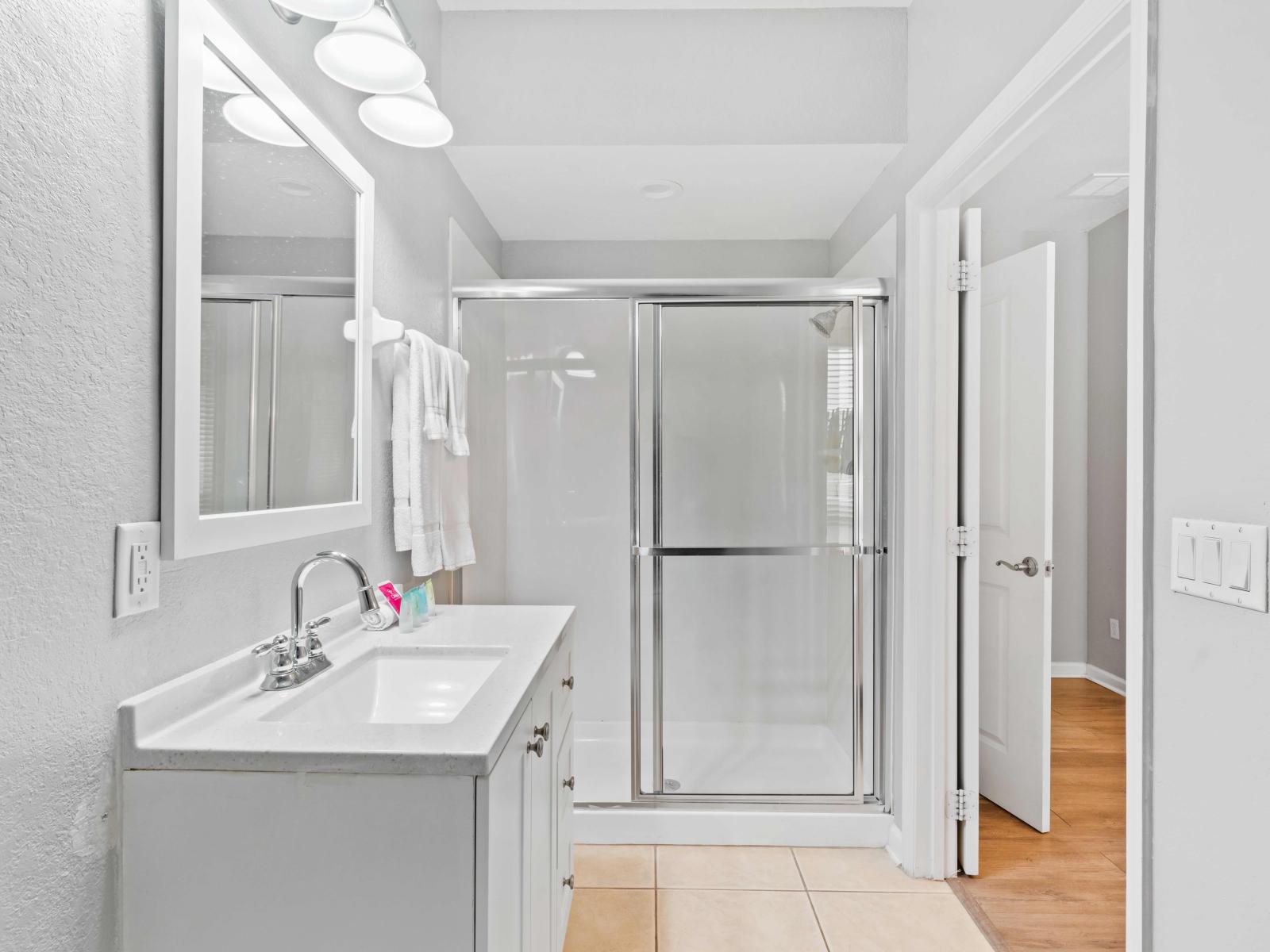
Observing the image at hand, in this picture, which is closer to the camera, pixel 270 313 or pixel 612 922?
pixel 270 313

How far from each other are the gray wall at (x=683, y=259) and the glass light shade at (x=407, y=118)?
1.55 meters

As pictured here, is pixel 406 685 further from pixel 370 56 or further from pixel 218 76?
pixel 370 56

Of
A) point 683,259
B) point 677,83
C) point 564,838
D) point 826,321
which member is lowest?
point 564,838

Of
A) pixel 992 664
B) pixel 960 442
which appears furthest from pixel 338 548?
pixel 992 664

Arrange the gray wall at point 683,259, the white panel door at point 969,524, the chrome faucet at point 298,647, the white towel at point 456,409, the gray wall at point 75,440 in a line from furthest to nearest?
the gray wall at point 683,259
the white panel door at point 969,524
the white towel at point 456,409
the chrome faucet at point 298,647
the gray wall at point 75,440

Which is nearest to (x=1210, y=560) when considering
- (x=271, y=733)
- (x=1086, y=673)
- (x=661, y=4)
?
(x=271, y=733)

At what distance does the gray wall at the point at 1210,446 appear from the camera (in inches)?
34.5

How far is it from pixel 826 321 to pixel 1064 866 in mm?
1896

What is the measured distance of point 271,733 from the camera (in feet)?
3.23

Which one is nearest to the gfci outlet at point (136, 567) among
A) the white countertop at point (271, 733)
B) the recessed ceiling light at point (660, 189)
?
the white countertop at point (271, 733)

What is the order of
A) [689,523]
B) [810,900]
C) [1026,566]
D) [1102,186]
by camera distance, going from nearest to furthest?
[810,900] → [1026,566] → [689,523] → [1102,186]

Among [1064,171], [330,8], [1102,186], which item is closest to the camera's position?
[330,8]

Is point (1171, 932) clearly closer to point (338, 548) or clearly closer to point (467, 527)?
point (338, 548)

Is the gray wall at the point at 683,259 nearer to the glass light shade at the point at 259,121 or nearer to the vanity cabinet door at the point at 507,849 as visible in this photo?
the glass light shade at the point at 259,121
